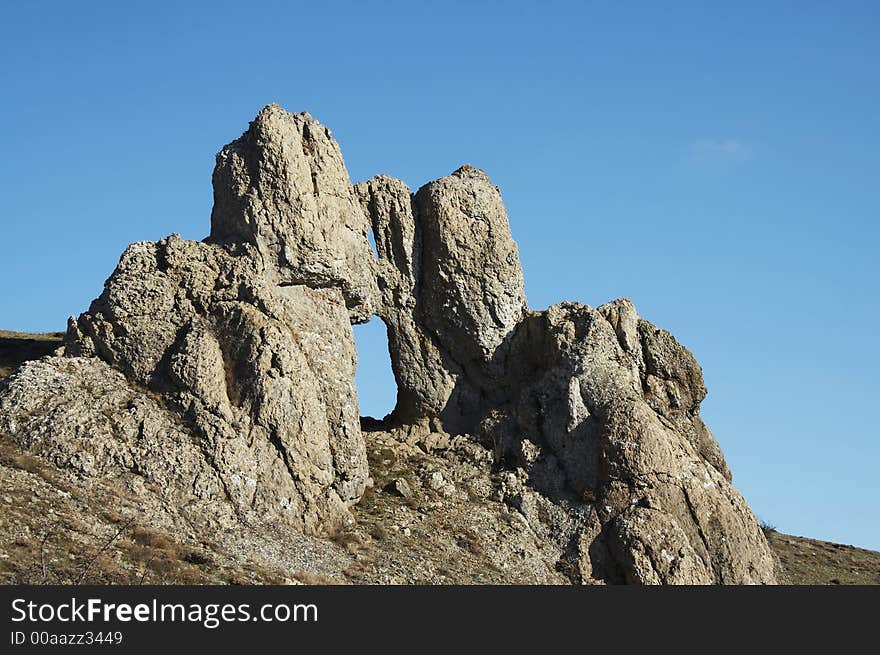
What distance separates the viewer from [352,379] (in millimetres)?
48844

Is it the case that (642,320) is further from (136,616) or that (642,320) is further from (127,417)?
(136,616)

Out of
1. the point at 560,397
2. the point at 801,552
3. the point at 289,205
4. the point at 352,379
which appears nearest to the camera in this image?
the point at 352,379

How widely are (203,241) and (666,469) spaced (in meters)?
19.9

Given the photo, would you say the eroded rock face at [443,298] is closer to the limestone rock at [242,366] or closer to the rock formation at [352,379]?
the rock formation at [352,379]

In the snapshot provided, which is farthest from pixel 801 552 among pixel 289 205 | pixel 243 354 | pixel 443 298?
pixel 243 354

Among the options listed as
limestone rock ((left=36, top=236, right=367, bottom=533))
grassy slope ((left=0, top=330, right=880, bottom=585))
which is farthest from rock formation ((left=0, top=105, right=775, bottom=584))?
grassy slope ((left=0, top=330, right=880, bottom=585))

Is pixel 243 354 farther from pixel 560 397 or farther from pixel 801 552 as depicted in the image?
pixel 801 552

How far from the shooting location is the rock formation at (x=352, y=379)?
43.6 m

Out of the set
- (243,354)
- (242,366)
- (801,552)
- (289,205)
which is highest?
(289,205)

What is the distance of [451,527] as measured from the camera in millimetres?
46781

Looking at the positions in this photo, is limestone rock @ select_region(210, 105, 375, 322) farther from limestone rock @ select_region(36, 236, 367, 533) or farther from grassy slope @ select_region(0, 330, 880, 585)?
grassy slope @ select_region(0, 330, 880, 585)

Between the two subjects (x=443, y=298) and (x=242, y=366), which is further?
(x=443, y=298)

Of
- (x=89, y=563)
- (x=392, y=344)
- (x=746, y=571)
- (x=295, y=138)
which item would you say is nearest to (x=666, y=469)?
(x=746, y=571)

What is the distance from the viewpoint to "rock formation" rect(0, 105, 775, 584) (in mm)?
43594
